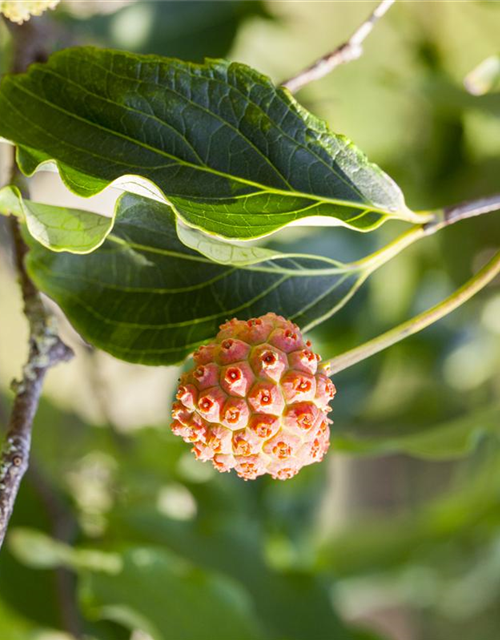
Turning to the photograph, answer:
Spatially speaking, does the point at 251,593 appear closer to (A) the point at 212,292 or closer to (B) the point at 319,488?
(B) the point at 319,488

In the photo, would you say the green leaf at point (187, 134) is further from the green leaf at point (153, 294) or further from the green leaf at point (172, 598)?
the green leaf at point (172, 598)

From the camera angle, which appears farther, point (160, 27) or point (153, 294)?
point (160, 27)

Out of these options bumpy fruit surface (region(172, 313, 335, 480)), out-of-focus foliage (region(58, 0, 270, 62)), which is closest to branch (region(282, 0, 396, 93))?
bumpy fruit surface (region(172, 313, 335, 480))

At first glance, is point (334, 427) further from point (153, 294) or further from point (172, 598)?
point (153, 294)

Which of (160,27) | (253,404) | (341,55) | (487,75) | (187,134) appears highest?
(160,27)

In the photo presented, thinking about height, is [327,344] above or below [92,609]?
above

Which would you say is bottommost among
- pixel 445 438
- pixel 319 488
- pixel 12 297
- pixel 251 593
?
pixel 251 593

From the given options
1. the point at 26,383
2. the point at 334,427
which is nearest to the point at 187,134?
the point at 26,383

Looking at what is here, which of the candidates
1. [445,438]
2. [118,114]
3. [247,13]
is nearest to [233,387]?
[118,114]
